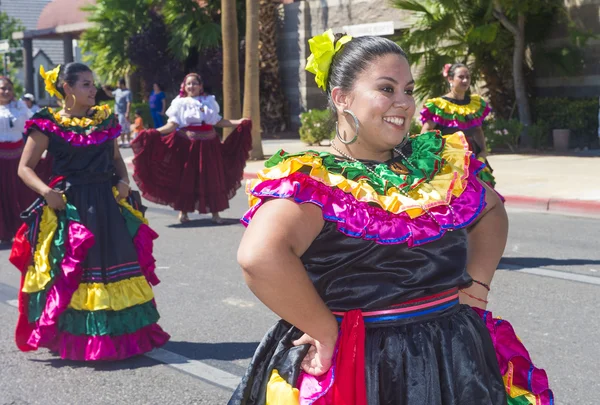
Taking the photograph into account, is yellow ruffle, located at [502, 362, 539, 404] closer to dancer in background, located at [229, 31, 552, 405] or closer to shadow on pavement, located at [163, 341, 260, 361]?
dancer in background, located at [229, 31, 552, 405]

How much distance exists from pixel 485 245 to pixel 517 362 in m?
0.36

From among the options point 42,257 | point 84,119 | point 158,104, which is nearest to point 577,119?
point 158,104

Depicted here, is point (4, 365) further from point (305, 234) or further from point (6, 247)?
point (6, 247)

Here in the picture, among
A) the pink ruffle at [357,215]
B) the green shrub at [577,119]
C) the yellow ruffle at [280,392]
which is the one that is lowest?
the green shrub at [577,119]

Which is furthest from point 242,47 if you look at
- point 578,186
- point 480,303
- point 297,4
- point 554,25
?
point 480,303

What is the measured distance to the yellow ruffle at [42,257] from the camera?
19.1 ft

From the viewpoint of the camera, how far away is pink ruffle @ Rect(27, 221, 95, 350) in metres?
5.75

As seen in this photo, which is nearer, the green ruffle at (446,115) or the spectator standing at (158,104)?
the green ruffle at (446,115)

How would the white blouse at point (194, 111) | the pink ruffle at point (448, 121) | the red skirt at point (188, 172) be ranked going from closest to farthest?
→ the pink ruffle at point (448, 121) → the white blouse at point (194, 111) → the red skirt at point (188, 172)

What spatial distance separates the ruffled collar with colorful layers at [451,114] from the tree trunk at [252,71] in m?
10.3

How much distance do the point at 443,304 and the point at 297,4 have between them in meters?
23.8

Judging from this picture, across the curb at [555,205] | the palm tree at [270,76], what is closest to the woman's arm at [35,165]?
the curb at [555,205]

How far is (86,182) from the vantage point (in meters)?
5.98

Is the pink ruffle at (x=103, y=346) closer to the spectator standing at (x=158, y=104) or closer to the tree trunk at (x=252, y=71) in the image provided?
the tree trunk at (x=252, y=71)
